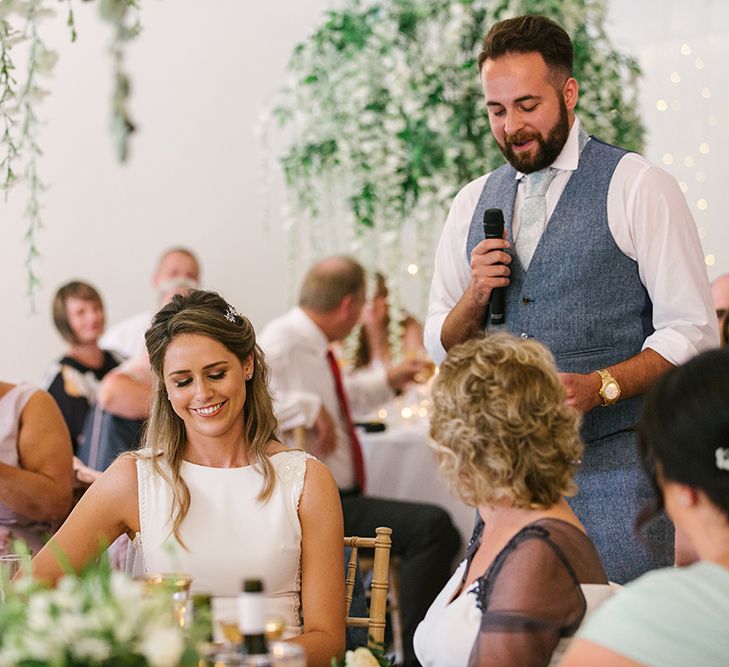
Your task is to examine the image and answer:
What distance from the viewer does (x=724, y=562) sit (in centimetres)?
134

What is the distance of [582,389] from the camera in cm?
218

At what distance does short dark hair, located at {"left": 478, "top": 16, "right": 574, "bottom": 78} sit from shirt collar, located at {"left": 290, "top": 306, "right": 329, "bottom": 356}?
6.78 feet

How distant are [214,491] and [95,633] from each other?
1158 millimetres

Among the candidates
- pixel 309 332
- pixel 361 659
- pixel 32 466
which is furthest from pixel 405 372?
pixel 361 659

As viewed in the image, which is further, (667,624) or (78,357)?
(78,357)

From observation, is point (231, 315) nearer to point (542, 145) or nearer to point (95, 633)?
point (542, 145)

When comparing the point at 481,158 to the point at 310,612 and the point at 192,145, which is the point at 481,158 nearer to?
the point at 310,612

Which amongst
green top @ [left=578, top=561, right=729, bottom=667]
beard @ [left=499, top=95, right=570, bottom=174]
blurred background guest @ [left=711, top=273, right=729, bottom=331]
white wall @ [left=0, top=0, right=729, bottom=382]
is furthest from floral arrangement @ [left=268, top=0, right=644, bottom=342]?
green top @ [left=578, top=561, right=729, bottom=667]

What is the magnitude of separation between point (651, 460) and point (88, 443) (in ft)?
11.7

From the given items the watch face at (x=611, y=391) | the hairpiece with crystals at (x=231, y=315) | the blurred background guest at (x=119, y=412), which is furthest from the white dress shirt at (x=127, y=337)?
the watch face at (x=611, y=391)

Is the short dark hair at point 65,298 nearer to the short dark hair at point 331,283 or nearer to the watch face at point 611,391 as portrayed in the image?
the short dark hair at point 331,283

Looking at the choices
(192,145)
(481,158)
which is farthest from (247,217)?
(481,158)

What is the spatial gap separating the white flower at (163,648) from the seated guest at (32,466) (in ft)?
5.37

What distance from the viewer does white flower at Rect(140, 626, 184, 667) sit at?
111 cm
